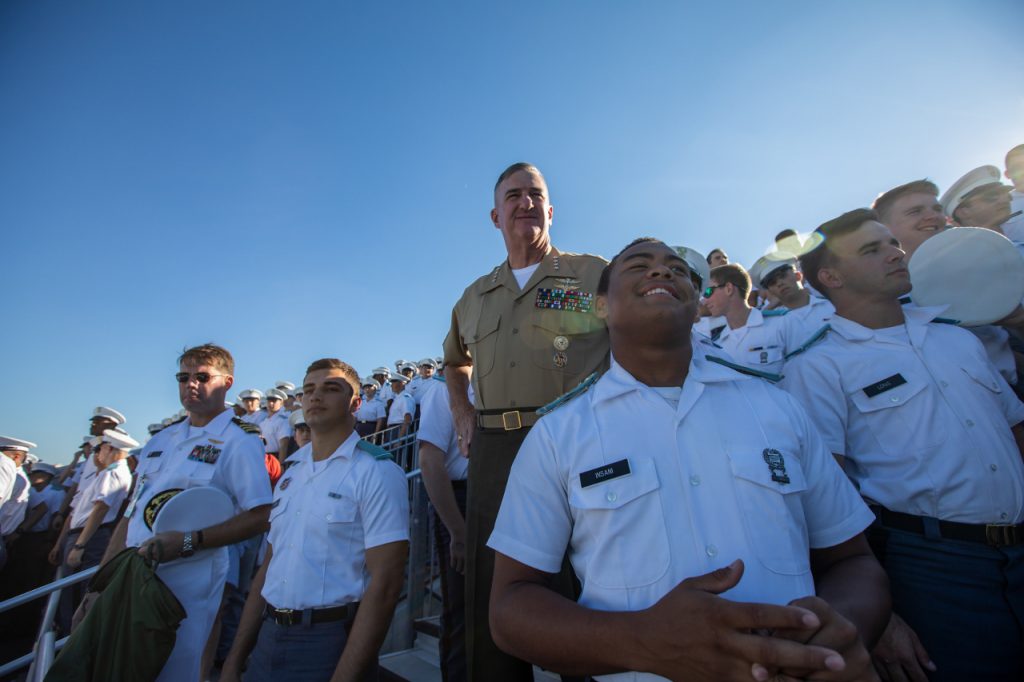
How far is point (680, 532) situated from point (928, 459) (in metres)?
1.54

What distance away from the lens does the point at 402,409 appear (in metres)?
11.5

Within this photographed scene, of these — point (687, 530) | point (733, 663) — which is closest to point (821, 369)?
point (687, 530)

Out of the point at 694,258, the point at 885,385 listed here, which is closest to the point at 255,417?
the point at 694,258

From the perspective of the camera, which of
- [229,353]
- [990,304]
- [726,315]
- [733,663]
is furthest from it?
[726,315]

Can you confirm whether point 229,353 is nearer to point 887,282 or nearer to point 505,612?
point 505,612

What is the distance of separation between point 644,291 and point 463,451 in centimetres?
172

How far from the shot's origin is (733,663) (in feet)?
3.33

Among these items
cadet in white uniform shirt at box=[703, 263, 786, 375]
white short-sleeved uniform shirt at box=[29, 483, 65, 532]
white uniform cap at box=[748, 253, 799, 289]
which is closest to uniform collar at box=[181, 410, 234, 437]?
cadet in white uniform shirt at box=[703, 263, 786, 375]

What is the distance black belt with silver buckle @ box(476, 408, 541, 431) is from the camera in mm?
2637

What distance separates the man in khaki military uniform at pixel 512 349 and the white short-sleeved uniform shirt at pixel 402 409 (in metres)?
8.10

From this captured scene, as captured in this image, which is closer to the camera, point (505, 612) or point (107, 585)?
point (505, 612)

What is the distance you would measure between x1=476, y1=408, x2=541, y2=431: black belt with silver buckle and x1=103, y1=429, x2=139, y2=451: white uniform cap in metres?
8.12

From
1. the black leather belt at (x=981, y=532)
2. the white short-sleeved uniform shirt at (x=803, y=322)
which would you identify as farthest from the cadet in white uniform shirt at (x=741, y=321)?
the black leather belt at (x=981, y=532)

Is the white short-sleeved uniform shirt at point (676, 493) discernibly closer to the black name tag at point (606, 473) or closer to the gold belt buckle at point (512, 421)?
the black name tag at point (606, 473)
